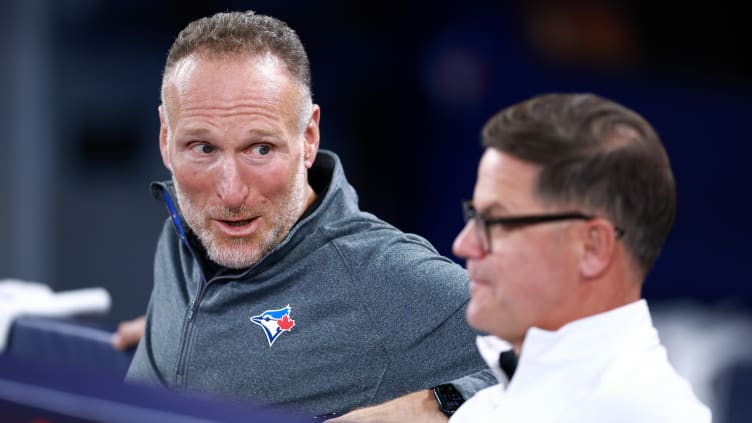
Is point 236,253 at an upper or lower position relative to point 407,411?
upper

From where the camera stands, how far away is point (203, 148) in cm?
169

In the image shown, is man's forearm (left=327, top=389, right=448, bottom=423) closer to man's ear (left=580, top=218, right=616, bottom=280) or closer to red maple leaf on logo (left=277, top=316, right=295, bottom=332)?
red maple leaf on logo (left=277, top=316, right=295, bottom=332)

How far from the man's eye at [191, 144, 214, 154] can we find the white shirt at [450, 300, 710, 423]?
27.4 inches

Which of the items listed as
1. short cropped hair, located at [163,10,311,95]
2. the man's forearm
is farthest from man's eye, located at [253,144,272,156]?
the man's forearm

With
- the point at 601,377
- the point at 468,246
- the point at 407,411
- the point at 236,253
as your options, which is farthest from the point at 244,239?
the point at 601,377

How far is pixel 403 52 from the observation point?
15.9 feet

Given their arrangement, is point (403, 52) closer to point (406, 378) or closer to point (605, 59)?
point (605, 59)

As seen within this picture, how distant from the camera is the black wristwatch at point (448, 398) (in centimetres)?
163

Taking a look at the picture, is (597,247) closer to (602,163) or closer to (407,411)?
(602,163)

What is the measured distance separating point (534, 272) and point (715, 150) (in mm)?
3237

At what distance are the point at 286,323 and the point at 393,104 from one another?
3.25 meters

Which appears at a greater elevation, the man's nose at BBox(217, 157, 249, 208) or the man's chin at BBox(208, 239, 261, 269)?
the man's nose at BBox(217, 157, 249, 208)

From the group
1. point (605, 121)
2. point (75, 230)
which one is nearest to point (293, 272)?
point (605, 121)

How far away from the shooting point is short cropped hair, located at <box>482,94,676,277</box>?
1106 millimetres
